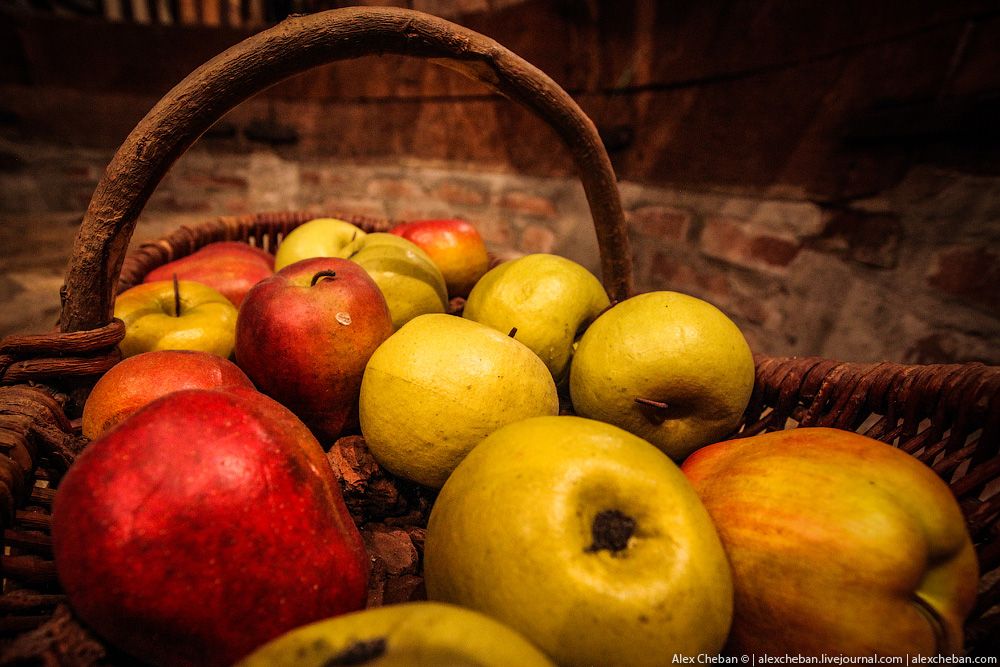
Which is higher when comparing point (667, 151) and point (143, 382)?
point (667, 151)

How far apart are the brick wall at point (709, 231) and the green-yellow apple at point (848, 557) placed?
0.73 meters

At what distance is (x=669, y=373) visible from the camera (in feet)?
2.28

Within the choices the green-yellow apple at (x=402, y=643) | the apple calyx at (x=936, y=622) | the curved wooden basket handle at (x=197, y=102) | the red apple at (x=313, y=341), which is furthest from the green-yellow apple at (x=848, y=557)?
the curved wooden basket handle at (x=197, y=102)

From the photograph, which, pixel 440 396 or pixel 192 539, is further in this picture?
pixel 440 396

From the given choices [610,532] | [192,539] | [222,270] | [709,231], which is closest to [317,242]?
[222,270]

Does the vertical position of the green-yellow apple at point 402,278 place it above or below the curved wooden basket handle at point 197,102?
below

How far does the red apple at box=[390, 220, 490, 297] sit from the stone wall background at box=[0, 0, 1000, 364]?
74cm

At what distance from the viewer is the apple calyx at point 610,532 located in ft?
1.43

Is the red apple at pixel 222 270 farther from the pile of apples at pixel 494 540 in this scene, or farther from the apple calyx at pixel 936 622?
the apple calyx at pixel 936 622

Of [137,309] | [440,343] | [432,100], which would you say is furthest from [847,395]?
[432,100]

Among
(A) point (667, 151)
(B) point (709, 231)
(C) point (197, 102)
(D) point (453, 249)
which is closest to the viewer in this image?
(C) point (197, 102)

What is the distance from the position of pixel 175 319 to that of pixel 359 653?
2.59 ft

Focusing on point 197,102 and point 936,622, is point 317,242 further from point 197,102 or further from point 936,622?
point 936,622

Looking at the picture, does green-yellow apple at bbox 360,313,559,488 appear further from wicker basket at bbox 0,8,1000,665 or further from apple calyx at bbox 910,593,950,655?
apple calyx at bbox 910,593,950,655
